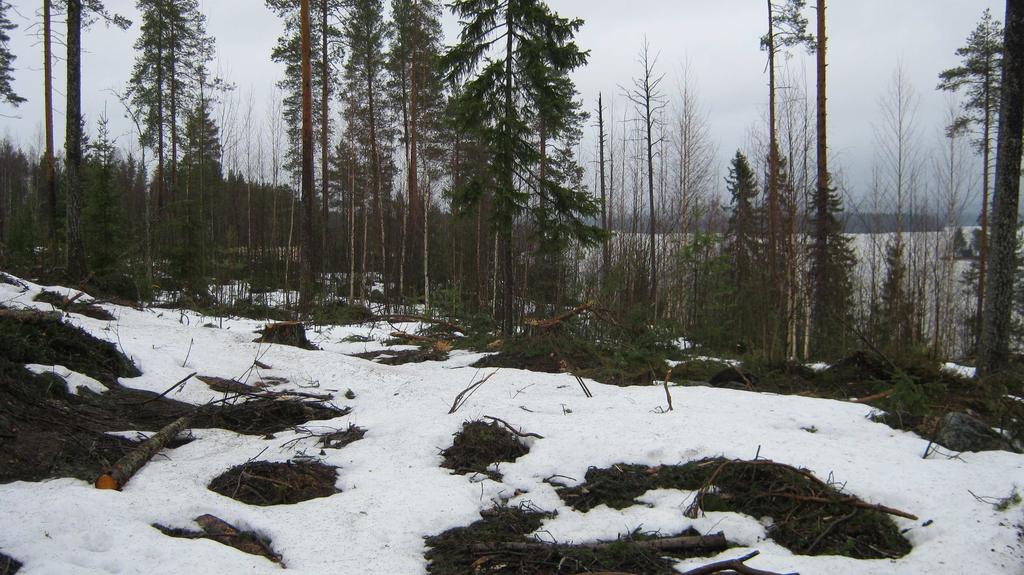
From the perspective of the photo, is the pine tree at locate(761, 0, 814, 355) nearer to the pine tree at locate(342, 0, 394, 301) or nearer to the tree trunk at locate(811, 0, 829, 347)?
the tree trunk at locate(811, 0, 829, 347)

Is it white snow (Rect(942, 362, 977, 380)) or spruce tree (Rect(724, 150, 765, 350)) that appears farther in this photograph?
spruce tree (Rect(724, 150, 765, 350))

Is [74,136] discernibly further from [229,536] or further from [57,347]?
[229,536]

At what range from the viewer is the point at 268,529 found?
3.13 meters

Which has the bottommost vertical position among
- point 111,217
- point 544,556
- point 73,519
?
point 544,556

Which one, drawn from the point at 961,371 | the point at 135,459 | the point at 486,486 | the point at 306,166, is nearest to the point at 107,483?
the point at 135,459

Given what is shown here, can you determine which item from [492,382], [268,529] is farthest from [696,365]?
[268,529]

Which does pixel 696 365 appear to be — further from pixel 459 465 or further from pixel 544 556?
pixel 544 556

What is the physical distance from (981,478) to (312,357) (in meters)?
7.44

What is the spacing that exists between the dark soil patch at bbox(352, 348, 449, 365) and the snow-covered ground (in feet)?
7.20

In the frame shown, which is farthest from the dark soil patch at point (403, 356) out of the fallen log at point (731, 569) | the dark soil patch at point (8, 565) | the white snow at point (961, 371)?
Result: the white snow at point (961, 371)

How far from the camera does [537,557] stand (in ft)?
9.51

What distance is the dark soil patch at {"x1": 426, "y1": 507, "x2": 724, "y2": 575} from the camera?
2.80 metres

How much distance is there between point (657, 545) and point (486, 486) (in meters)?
1.36

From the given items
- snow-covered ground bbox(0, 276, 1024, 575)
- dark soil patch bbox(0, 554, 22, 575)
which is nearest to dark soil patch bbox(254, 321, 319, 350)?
snow-covered ground bbox(0, 276, 1024, 575)
